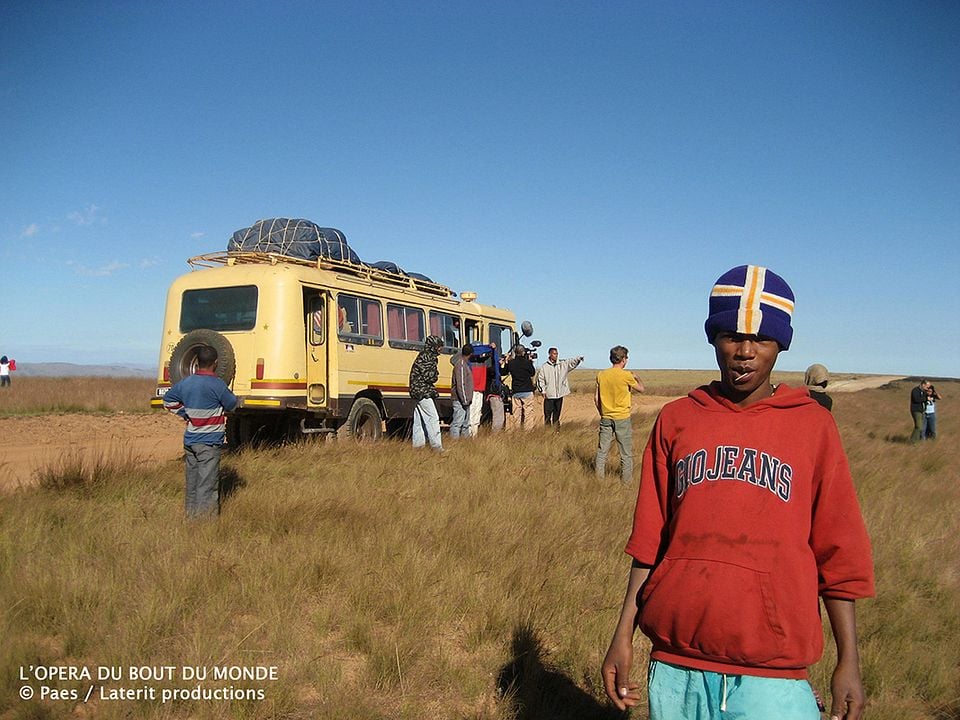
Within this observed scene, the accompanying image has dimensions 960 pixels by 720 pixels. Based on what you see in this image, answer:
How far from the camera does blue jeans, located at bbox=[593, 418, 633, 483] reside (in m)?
10.2

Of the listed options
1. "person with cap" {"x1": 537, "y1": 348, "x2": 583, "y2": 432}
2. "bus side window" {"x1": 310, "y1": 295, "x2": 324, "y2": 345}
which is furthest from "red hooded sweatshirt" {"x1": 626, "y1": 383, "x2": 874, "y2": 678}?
"person with cap" {"x1": 537, "y1": 348, "x2": 583, "y2": 432}

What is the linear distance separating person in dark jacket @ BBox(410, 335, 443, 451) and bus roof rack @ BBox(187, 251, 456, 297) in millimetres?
2381

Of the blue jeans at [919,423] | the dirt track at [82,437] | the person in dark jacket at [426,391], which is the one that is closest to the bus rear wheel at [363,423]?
the person in dark jacket at [426,391]

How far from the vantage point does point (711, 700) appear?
2186mm

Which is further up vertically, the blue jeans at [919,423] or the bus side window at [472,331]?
the bus side window at [472,331]

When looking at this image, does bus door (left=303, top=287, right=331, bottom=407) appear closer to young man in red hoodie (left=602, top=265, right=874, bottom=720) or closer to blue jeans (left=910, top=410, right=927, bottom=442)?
young man in red hoodie (left=602, top=265, right=874, bottom=720)

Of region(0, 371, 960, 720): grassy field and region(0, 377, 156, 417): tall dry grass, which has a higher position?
region(0, 377, 156, 417): tall dry grass

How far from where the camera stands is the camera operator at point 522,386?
16703 mm

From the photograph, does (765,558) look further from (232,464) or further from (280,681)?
(232,464)

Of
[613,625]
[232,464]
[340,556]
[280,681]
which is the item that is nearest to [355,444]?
[232,464]

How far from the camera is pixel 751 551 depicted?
7.18 ft

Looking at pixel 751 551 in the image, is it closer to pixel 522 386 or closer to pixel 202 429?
pixel 202 429

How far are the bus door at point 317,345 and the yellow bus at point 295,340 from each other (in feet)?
0.05

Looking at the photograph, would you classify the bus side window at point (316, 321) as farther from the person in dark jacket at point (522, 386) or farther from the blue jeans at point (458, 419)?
the person in dark jacket at point (522, 386)
